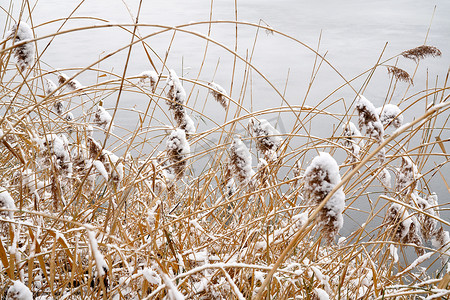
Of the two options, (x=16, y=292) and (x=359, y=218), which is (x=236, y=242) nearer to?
(x=16, y=292)

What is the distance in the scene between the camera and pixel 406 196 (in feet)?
3.80

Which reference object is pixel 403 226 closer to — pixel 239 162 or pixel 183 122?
pixel 239 162

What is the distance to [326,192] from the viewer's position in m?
0.65

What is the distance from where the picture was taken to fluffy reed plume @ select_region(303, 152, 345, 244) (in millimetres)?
625

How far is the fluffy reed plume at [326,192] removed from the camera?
2.05 ft

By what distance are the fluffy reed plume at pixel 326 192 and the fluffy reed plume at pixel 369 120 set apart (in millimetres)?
185

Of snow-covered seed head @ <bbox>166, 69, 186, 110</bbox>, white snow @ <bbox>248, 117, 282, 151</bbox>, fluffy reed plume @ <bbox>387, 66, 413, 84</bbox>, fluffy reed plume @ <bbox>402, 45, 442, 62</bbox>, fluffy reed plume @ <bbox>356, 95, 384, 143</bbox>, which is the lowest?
white snow @ <bbox>248, 117, 282, 151</bbox>

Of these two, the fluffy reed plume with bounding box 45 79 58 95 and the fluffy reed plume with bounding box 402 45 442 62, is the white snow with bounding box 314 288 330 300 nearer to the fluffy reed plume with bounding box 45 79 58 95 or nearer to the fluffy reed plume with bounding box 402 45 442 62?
the fluffy reed plume with bounding box 402 45 442 62

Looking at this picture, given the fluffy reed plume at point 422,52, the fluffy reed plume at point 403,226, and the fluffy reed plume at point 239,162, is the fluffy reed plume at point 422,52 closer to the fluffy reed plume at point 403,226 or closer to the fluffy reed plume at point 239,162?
the fluffy reed plume at point 403,226

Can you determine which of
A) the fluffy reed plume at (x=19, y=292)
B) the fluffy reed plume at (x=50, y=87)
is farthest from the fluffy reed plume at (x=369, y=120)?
the fluffy reed plume at (x=50, y=87)

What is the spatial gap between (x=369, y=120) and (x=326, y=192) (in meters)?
0.25

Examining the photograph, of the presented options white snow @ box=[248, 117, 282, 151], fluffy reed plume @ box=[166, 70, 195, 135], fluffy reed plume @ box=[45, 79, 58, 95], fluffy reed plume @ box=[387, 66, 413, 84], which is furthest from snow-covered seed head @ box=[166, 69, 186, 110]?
fluffy reed plume @ box=[45, 79, 58, 95]

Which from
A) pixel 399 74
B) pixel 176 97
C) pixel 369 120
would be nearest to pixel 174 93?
pixel 176 97

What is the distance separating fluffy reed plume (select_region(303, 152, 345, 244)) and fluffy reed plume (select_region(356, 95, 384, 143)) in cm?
18
